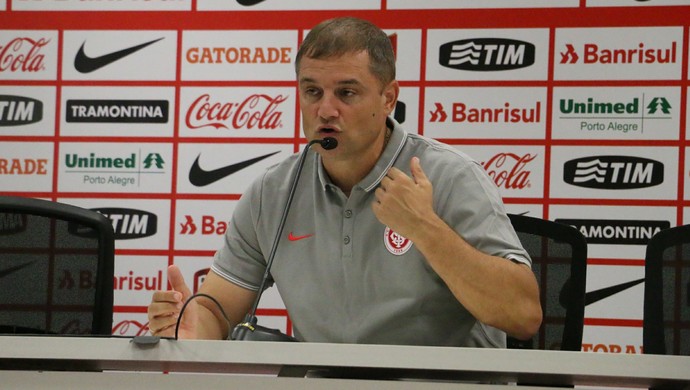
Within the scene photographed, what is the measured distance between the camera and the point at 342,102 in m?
1.94

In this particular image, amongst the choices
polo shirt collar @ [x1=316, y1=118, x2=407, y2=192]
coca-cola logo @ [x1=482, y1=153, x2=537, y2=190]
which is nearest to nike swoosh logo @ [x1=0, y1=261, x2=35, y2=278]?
polo shirt collar @ [x1=316, y1=118, x2=407, y2=192]

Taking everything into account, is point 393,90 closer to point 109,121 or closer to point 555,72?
point 555,72

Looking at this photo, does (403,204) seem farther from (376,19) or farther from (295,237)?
(376,19)

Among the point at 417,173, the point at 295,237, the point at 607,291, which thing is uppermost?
the point at 417,173

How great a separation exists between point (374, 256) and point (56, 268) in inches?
32.4

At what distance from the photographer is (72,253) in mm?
2064

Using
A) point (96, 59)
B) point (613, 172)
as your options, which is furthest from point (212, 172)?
point (613, 172)

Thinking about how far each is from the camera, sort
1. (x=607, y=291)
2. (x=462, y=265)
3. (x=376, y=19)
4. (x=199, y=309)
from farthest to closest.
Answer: (x=376, y=19) → (x=607, y=291) → (x=199, y=309) → (x=462, y=265)

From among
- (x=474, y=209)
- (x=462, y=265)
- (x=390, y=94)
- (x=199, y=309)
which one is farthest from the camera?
(x=390, y=94)

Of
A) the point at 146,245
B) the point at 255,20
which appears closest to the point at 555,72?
the point at 255,20

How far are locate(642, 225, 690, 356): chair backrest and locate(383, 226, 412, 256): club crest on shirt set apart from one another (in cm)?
58

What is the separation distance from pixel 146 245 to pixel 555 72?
1877mm

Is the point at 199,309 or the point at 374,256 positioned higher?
the point at 374,256

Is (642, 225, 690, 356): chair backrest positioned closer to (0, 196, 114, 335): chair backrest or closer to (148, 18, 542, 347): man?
(148, 18, 542, 347): man
